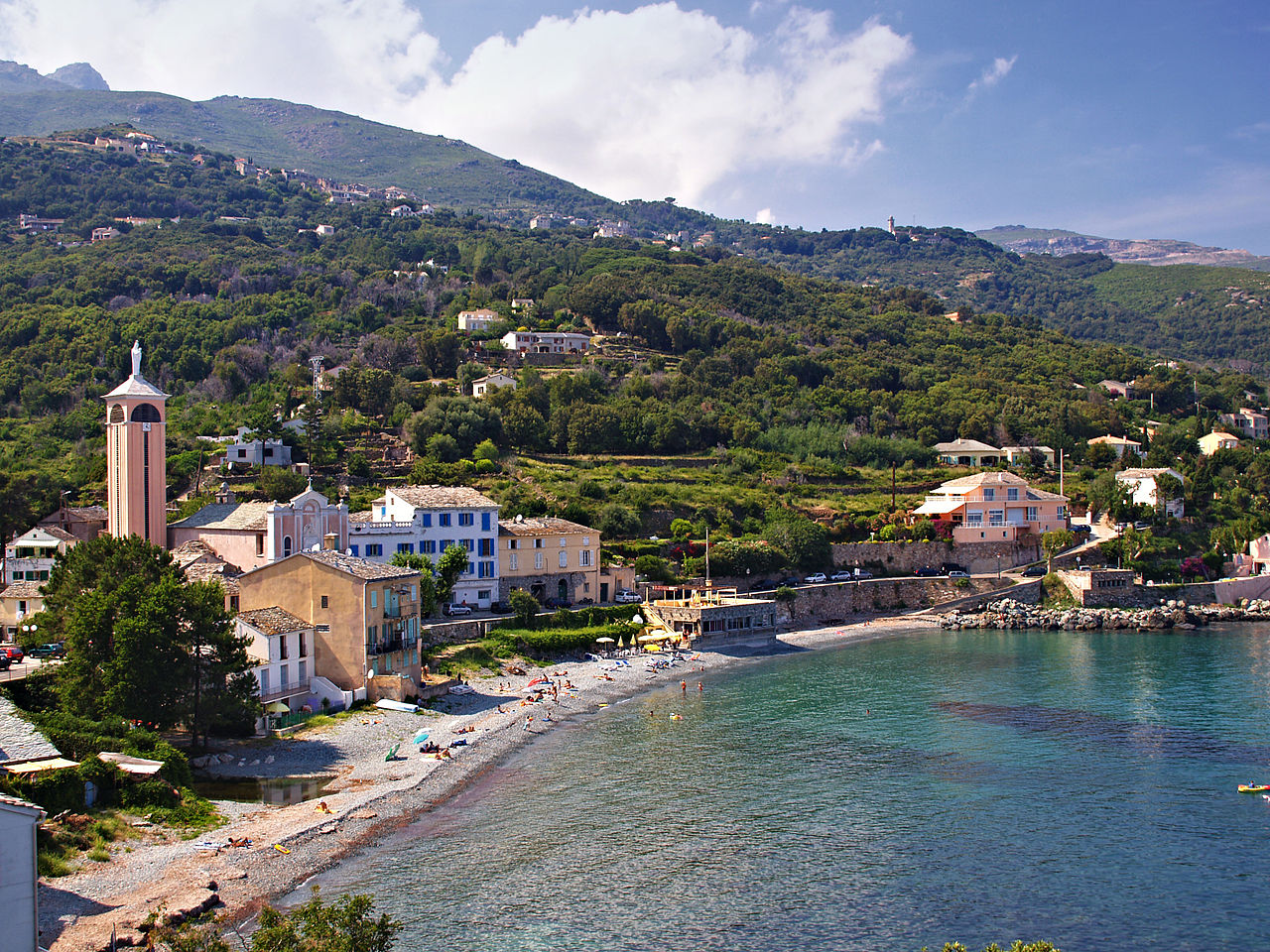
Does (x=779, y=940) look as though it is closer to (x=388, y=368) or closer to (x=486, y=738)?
(x=486, y=738)

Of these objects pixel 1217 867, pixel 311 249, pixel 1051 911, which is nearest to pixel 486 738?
pixel 1051 911

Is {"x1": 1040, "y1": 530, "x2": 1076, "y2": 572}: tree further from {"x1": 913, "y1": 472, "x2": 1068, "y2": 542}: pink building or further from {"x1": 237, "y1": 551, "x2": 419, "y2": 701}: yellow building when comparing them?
{"x1": 237, "y1": 551, "x2": 419, "y2": 701}: yellow building

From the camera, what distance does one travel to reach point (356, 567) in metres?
37.5

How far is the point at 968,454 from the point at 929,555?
79.3 feet

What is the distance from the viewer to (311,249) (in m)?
139

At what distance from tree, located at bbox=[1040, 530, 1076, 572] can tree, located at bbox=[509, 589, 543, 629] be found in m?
37.7

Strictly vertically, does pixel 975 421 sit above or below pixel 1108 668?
above

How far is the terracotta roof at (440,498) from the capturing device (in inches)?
2030

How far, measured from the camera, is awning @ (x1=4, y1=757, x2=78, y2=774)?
22.2 m

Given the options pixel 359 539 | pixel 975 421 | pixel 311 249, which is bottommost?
pixel 359 539

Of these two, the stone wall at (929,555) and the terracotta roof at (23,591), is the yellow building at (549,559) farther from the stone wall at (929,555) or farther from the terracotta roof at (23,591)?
the terracotta roof at (23,591)

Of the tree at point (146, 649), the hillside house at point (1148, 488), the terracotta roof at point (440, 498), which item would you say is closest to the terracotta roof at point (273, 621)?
the tree at point (146, 649)

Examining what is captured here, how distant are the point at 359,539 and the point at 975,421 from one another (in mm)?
63937

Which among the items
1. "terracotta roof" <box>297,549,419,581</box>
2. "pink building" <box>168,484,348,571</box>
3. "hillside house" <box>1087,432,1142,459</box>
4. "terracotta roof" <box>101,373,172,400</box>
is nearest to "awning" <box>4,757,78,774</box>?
"terracotta roof" <box>297,549,419,581</box>
